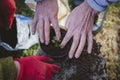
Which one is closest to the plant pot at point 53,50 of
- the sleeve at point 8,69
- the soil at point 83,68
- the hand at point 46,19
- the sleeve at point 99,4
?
the soil at point 83,68

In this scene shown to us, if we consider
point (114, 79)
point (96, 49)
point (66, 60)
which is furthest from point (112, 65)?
point (66, 60)

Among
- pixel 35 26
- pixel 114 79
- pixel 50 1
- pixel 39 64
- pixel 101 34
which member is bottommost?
pixel 114 79

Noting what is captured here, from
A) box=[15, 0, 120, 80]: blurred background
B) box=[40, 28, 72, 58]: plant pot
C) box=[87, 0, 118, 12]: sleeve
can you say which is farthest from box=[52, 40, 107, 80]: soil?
box=[87, 0, 118, 12]: sleeve

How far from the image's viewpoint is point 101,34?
2635 mm

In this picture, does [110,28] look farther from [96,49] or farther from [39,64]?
[39,64]

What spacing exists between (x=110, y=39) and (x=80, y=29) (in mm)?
894

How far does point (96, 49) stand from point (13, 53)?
73 cm

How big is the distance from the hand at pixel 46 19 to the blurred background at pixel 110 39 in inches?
30.3

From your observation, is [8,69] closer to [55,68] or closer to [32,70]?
[32,70]

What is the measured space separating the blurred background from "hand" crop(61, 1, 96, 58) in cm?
74

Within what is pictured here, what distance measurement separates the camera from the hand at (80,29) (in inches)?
69.7

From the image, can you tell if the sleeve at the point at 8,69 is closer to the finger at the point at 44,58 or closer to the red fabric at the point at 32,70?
the red fabric at the point at 32,70

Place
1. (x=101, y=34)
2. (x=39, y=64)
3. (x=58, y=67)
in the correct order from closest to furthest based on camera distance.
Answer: (x=39, y=64) → (x=58, y=67) → (x=101, y=34)

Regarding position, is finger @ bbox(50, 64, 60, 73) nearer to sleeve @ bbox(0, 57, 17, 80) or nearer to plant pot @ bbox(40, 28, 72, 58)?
plant pot @ bbox(40, 28, 72, 58)
